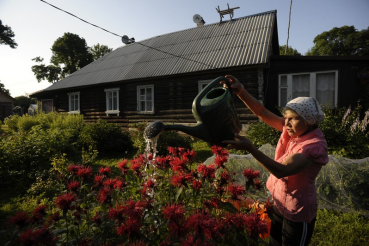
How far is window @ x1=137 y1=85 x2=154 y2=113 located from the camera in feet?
35.6

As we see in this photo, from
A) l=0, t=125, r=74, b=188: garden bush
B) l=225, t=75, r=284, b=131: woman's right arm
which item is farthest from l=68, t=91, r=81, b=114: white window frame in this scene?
l=225, t=75, r=284, b=131: woman's right arm

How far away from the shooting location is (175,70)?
31.8 feet

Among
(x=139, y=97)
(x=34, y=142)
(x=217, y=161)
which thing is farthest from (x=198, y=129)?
(x=139, y=97)

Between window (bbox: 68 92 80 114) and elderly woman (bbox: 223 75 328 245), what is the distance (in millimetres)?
15186

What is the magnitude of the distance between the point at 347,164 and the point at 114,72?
1222 centimetres

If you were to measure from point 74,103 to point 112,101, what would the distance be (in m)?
4.37

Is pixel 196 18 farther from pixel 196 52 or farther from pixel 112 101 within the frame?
pixel 112 101

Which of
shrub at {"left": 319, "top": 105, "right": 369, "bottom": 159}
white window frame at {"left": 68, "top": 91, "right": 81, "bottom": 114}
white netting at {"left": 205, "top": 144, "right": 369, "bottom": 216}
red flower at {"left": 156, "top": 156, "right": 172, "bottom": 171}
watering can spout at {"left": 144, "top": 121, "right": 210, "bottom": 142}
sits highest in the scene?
white window frame at {"left": 68, "top": 91, "right": 81, "bottom": 114}

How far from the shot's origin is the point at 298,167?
1240mm

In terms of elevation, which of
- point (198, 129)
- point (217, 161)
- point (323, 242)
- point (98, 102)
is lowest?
point (323, 242)

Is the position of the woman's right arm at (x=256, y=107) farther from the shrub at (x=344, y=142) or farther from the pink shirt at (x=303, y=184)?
the shrub at (x=344, y=142)

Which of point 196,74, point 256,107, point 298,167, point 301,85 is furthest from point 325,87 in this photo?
point 298,167

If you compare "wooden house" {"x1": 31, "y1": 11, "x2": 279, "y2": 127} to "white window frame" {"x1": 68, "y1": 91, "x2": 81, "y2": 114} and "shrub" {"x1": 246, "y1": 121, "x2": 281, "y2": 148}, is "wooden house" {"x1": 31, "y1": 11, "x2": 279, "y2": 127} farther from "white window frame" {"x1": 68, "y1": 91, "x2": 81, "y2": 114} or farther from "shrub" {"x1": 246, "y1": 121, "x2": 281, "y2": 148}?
"shrub" {"x1": 246, "y1": 121, "x2": 281, "y2": 148}

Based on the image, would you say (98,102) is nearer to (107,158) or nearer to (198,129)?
(107,158)
